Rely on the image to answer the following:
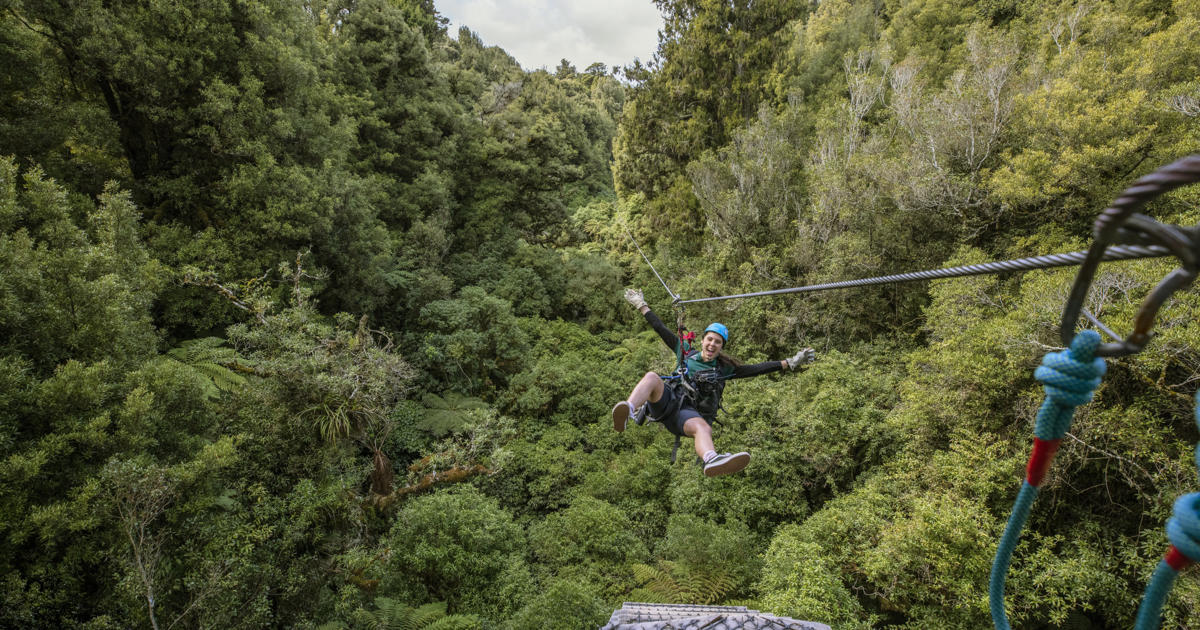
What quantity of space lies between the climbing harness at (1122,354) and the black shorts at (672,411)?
3.32 meters

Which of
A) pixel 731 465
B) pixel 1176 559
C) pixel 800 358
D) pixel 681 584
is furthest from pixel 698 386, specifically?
pixel 681 584

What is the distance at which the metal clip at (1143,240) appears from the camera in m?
0.90

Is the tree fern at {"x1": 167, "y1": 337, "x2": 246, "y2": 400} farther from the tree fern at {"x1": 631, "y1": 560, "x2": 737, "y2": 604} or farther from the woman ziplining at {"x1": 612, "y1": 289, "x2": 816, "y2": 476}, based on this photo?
the tree fern at {"x1": 631, "y1": 560, "x2": 737, "y2": 604}

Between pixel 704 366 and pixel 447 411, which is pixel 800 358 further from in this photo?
pixel 447 411

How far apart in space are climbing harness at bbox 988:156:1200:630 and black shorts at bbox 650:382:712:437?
332 cm

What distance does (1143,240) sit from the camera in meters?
1.11

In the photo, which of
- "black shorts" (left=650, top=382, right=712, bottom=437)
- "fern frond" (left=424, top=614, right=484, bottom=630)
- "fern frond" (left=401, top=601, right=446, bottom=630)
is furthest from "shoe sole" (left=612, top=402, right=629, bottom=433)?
"fern frond" (left=401, top=601, right=446, bottom=630)

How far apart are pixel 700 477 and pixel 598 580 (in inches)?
103

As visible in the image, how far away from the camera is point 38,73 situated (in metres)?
7.65

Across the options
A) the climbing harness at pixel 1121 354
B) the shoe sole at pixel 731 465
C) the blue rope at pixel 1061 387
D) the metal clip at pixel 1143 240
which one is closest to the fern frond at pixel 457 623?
the shoe sole at pixel 731 465

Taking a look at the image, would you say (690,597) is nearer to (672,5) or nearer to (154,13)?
(154,13)

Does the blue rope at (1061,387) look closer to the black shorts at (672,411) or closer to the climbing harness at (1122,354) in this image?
the climbing harness at (1122,354)

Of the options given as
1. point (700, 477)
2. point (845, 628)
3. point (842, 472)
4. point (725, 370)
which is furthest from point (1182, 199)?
point (700, 477)

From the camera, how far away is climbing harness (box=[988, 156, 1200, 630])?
2.97ft
